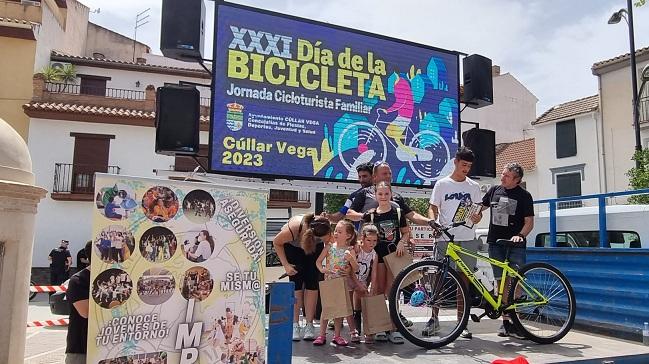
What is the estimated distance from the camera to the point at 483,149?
9.52m

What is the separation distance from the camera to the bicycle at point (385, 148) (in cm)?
820

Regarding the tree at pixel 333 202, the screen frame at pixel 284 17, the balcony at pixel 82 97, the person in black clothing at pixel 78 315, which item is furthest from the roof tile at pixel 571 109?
the person in black clothing at pixel 78 315

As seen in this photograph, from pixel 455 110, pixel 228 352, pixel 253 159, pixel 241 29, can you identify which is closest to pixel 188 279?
pixel 228 352

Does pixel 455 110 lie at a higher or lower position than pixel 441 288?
higher

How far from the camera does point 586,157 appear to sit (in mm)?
21859

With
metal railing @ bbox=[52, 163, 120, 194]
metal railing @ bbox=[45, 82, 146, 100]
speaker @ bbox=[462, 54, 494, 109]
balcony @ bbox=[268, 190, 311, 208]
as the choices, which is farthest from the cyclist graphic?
metal railing @ bbox=[45, 82, 146, 100]

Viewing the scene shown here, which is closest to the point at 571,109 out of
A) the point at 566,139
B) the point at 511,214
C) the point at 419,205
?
the point at 566,139

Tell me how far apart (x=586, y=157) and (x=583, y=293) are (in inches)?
718

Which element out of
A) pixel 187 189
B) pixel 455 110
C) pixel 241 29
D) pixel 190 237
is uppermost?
pixel 241 29

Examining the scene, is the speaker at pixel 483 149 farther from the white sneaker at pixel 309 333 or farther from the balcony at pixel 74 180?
the balcony at pixel 74 180

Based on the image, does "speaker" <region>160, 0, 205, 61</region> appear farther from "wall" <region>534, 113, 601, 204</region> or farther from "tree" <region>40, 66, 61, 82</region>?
"wall" <region>534, 113, 601, 204</region>

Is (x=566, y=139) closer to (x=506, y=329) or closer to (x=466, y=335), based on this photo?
(x=506, y=329)

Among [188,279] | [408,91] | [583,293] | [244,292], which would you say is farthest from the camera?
[408,91]

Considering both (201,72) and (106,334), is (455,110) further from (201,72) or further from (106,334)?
(201,72)
